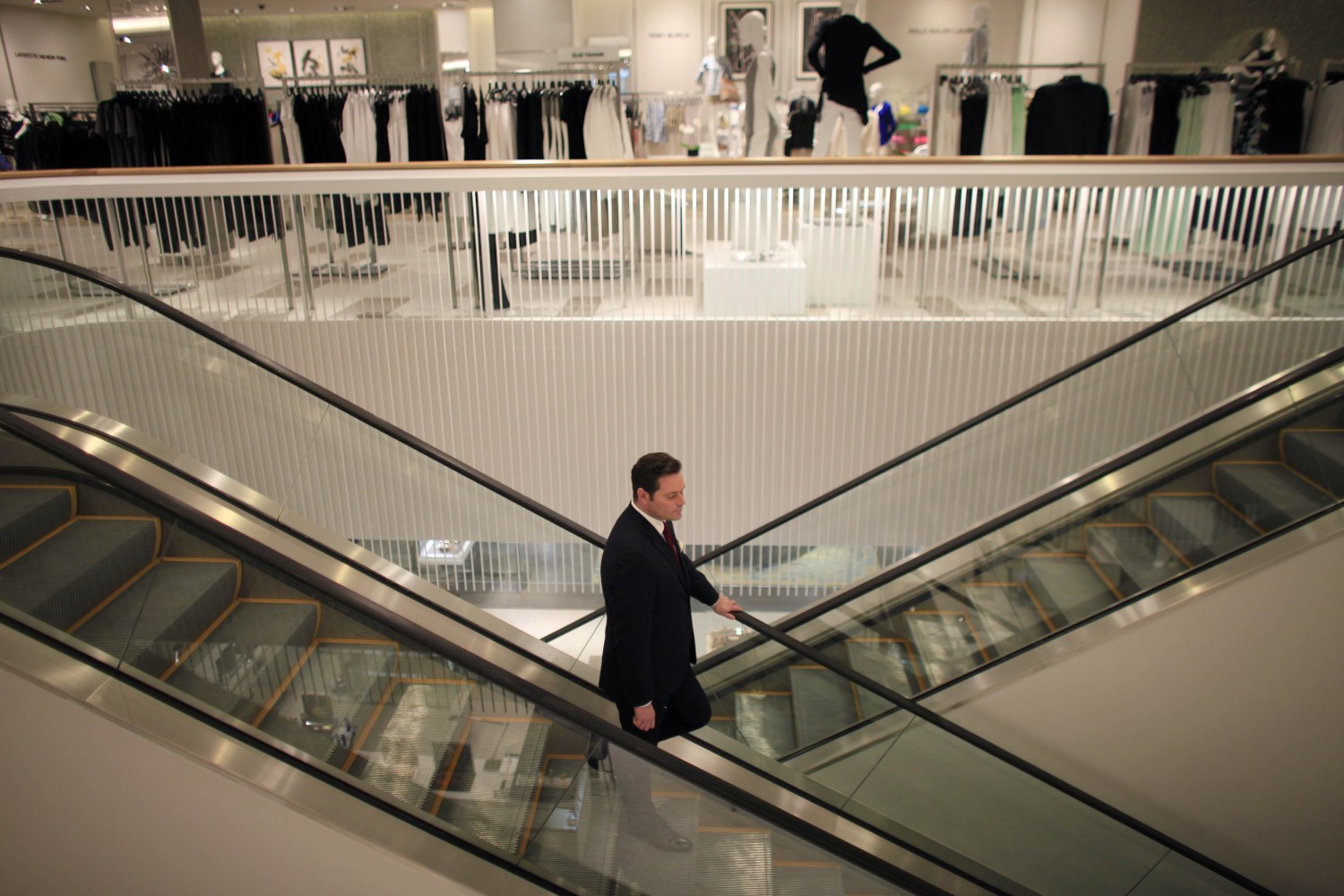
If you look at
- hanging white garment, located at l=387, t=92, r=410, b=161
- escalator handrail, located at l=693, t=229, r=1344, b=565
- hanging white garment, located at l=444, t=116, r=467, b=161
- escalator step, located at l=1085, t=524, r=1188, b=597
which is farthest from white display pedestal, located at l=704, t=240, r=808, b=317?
hanging white garment, located at l=387, t=92, r=410, b=161

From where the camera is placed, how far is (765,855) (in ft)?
8.11

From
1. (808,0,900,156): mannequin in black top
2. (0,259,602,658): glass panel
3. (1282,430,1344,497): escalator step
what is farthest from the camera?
(808,0,900,156): mannequin in black top

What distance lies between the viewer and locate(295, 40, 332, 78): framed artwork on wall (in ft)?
34.4

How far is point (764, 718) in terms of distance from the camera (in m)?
3.63

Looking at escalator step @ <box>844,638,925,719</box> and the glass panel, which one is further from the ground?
the glass panel

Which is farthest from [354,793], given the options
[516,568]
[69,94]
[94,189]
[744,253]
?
[69,94]

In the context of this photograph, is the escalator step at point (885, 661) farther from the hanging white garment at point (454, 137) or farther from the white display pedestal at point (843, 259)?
the hanging white garment at point (454, 137)

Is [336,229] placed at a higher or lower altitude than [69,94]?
lower

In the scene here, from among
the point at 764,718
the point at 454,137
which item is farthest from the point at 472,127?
the point at 764,718

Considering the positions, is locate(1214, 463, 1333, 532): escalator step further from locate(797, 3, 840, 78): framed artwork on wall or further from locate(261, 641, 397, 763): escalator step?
locate(797, 3, 840, 78): framed artwork on wall

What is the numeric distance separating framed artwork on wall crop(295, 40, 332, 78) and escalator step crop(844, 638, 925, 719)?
970 cm

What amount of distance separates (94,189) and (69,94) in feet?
18.0

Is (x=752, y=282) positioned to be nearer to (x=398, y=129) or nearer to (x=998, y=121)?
(x=998, y=121)

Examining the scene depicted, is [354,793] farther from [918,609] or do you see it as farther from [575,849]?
[918,609]
